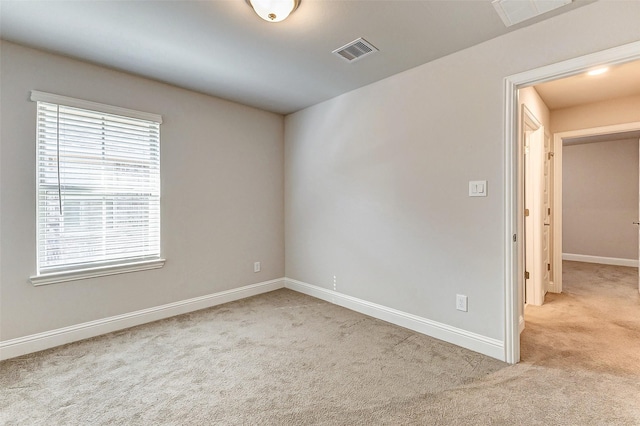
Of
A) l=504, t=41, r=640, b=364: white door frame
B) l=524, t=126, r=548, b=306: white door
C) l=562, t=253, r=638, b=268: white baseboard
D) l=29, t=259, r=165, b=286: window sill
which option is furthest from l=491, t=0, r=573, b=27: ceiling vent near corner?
l=562, t=253, r=638, b=268: white baseboard

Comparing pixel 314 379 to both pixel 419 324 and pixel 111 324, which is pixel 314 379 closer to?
pixel 419 324

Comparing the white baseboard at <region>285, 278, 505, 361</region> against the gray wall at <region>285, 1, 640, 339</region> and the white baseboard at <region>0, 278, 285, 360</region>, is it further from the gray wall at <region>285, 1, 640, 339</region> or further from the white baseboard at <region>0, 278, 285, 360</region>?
the white baseboard at <region>0, 278, 285, 360</region>

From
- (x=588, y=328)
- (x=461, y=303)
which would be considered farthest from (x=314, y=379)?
(x=588, y=328)

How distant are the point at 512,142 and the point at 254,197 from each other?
9.46ft

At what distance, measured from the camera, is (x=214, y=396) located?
1853mm

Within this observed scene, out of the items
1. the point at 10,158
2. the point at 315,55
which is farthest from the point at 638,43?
the point at 10,158

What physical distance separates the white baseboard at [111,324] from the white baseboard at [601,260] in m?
6.26

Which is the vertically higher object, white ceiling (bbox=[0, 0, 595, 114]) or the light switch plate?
white ceiling (bbox=[0, 0, 595, 114])

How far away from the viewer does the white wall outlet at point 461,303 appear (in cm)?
248

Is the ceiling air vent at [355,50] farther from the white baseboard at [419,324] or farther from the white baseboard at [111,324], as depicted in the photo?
the white baseboard at [111,324]

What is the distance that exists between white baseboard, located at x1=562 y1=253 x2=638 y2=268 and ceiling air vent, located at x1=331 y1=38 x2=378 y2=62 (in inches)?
247

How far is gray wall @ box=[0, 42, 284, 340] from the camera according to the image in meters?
2.35

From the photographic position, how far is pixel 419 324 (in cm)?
276

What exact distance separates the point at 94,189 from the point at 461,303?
338 centimetres
